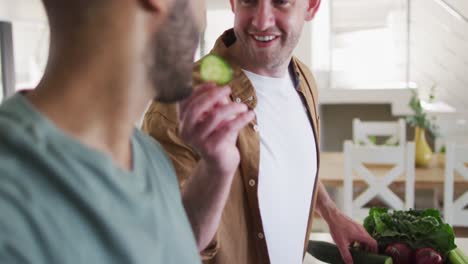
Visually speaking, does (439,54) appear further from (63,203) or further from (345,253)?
(63,203)

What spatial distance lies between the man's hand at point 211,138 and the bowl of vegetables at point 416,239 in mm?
727

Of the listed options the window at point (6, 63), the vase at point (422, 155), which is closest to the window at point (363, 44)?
the vase at point (422, 155)

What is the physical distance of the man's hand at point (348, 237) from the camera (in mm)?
1232

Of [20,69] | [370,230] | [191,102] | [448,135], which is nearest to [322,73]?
[448,135]

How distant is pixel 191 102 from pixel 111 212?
8.1 inches

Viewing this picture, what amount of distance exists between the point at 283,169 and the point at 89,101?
28.4 inches

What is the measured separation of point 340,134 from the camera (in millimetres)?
5195

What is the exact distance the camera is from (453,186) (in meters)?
2.73

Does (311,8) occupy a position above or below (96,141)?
above

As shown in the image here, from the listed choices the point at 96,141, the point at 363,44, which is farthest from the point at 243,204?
the point at 363,44

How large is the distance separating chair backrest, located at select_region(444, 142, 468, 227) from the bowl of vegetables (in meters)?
1.41

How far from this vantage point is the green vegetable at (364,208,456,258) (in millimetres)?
1253

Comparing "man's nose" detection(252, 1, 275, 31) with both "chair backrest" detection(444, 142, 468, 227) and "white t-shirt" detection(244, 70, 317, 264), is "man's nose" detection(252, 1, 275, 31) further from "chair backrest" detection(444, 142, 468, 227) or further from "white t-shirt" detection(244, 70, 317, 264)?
"chair backrest" detection(444, 142, 468, 227)

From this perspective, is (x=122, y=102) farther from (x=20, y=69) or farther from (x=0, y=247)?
(x=20, y=69)
